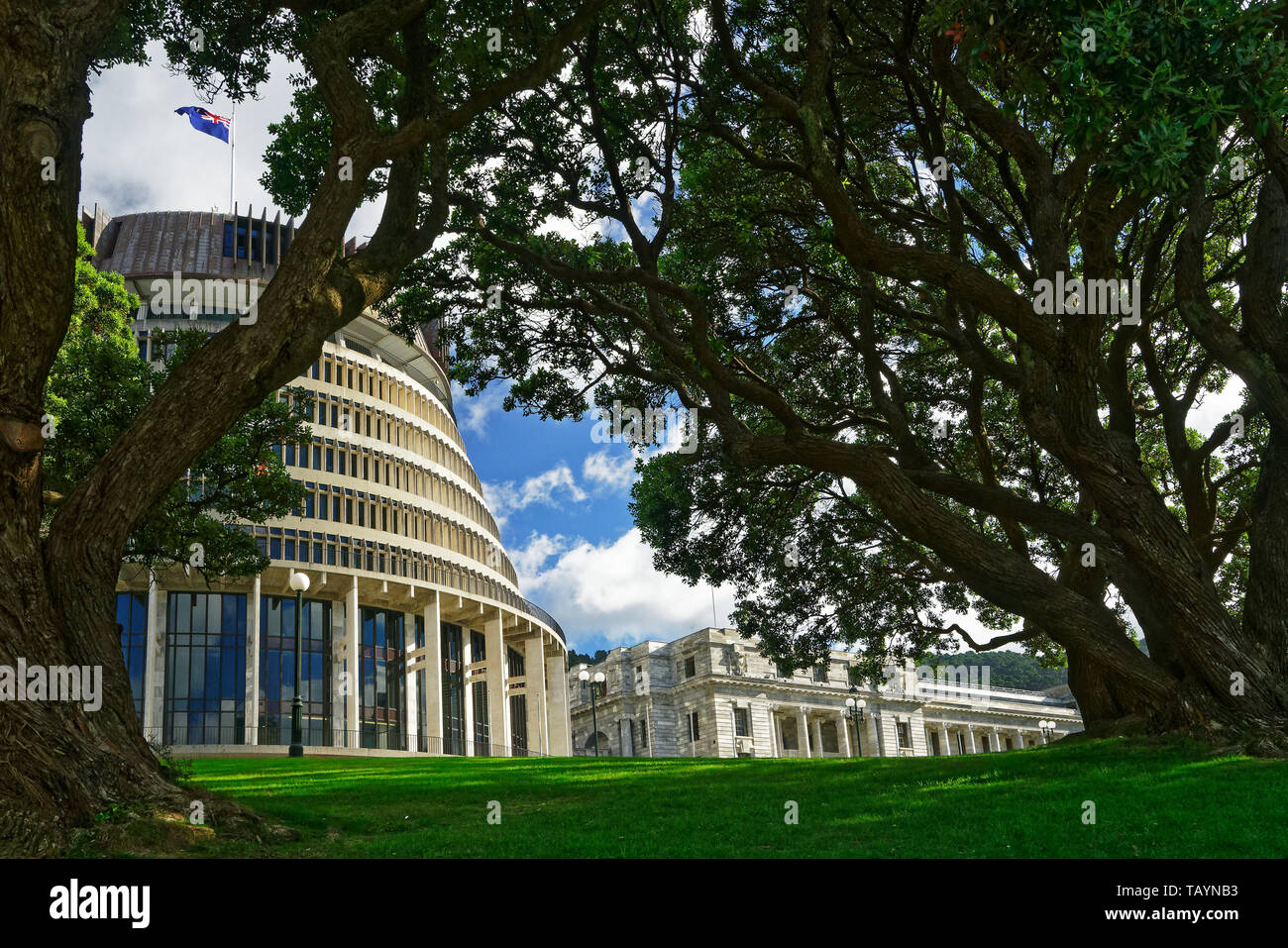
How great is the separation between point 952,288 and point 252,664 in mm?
49069

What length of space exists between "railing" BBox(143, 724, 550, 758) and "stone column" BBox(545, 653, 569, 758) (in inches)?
233

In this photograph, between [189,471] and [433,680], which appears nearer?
[189,471]

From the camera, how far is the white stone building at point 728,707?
86438 millimetres

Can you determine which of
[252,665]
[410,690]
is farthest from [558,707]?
[252,665]

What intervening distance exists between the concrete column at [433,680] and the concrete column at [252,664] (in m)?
9.75

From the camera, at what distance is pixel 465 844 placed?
8789 mm

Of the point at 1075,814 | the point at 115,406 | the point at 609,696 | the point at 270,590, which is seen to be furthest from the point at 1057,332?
the point at 609,696

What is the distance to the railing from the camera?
51.1m

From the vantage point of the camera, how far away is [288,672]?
55781mm

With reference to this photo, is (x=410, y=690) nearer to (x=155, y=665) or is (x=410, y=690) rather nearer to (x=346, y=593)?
(x=346, y=593)


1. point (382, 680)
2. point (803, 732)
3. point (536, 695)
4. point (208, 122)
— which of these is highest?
point (208, 122)

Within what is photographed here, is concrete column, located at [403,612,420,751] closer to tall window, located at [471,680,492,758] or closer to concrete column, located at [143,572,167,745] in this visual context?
tall window, located at [471,680,492,758]

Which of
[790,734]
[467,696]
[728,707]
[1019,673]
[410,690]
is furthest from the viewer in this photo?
[1019,673]

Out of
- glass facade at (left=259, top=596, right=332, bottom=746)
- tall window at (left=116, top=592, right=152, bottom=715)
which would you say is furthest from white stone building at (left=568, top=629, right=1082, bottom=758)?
tall window at (left=116, top=592, right=152, bottom=715)
